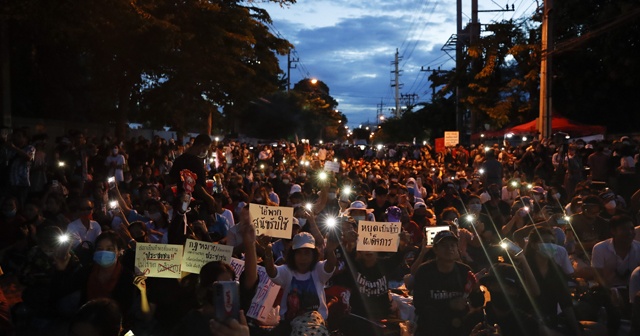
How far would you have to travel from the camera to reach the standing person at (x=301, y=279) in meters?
6.31

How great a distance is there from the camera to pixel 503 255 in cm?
852

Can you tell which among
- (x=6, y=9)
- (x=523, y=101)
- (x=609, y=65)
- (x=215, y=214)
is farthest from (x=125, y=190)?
(x=523, y=101)

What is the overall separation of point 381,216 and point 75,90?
20272 mm

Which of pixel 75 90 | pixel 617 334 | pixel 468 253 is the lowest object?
pixel 617 334

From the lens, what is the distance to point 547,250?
7180 millimetres

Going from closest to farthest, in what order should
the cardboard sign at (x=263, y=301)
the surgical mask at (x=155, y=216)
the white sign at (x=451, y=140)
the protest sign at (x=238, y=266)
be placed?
the cardboard sign at (x=263, y=301) < the protest sign at (x=238, y=266) < the surgical mask at (x=155, y=216) < the white sign at (x=451, y=140)

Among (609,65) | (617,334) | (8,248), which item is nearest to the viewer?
(617,334)

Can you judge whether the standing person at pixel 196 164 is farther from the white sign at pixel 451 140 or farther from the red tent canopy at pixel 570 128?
the white sign at pixel 451 140

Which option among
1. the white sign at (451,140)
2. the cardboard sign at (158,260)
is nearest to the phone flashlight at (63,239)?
the cardboard sign at (158,260)

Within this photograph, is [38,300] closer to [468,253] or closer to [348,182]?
[468,253]

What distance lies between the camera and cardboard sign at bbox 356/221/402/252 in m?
7.40

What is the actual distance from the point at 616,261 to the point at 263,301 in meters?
3.96

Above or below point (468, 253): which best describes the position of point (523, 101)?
above

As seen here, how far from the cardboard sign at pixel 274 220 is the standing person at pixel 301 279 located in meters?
1.22
